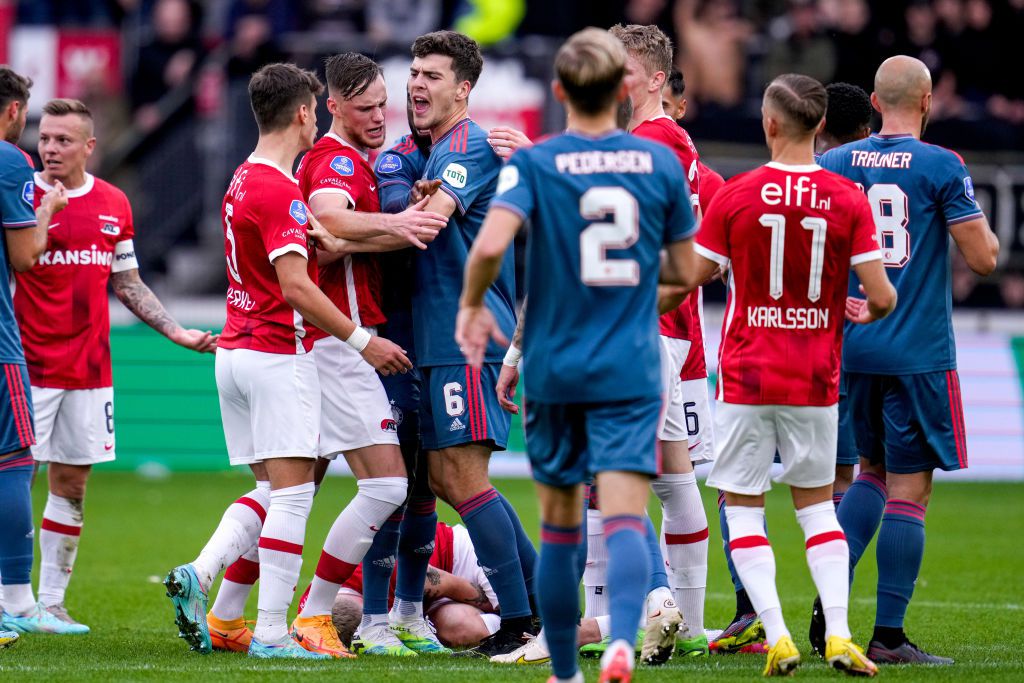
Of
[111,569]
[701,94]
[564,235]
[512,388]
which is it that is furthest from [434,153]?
[701,94]

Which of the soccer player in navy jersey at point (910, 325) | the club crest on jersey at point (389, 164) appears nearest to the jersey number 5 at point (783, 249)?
the soccer player in navy jersey at point (910, 325)

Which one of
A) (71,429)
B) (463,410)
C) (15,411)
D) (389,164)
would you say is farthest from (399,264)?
(71,429)

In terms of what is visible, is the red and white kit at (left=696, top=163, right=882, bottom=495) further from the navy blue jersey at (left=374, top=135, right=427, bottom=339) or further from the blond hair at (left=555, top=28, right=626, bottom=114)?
the navy blue jersey at (left=374, top=135, right=427, bottom=339)

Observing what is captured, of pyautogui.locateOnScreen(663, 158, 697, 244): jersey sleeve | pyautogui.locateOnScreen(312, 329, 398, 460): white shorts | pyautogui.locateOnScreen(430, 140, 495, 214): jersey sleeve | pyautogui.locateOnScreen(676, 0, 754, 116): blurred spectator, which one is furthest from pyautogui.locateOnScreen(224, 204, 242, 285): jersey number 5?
pyautogui.locateOnScreen(676, 0, 754, 116): blurred spectator

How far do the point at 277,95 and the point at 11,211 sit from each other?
1362 mm

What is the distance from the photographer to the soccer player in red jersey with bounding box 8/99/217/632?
758 centimetres

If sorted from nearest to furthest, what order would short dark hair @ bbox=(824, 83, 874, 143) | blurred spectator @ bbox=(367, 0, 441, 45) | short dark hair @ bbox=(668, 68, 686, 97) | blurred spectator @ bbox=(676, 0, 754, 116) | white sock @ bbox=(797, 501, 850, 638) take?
1. white sock @ bbox=(797, 501, 850, 638)
2. short dark hair @ bbox=(824, 83, 874, 143)
3. short dark hair @ bbox=(668, 68, 686, 97)
4. blurred spectator @ bbox=(676, 0, 754, 116)
5. blurred spectator @ bbox=(367, 0, 441, 45)

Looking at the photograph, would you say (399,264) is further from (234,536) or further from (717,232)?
(717,232)

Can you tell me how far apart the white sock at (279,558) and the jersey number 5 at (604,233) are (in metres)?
2.13

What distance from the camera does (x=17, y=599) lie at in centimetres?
722

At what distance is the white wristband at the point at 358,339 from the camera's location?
6316 millimetres

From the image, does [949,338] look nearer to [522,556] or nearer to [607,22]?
[522,556]

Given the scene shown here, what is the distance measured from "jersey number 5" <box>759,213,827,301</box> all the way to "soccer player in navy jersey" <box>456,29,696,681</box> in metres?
0.85

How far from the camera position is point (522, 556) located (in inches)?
275
